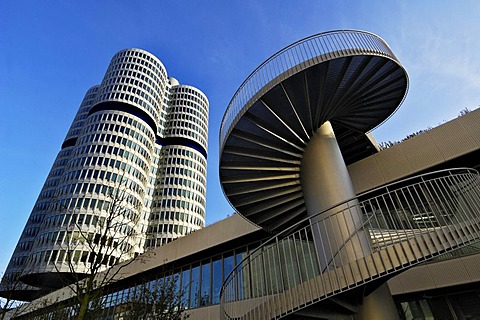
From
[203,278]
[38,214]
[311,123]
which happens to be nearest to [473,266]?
[311,123]

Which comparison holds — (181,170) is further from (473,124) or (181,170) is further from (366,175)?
(473,124)

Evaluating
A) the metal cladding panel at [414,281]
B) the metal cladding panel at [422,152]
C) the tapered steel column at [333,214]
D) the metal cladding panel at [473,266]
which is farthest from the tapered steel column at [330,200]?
the metal cladding panel at [473,266]

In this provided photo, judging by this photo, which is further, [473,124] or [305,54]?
[473,124]

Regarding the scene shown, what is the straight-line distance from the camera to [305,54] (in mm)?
7652

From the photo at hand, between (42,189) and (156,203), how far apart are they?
2073 cm

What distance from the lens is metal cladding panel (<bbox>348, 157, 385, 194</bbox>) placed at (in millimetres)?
10462

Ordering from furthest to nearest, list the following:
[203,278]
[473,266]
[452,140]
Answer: [203,278]
[452,140]
[473,266]

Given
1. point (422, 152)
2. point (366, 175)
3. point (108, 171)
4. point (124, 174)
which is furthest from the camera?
point (108, 171)

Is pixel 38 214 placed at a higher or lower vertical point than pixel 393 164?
higher

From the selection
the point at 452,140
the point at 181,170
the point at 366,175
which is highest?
the point at 181,170

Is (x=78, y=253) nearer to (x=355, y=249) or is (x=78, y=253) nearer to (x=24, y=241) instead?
(x=24, y=241)

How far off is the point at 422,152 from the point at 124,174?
39025mm

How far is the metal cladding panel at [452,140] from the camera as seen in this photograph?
902cm

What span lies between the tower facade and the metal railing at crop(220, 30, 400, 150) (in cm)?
2619
